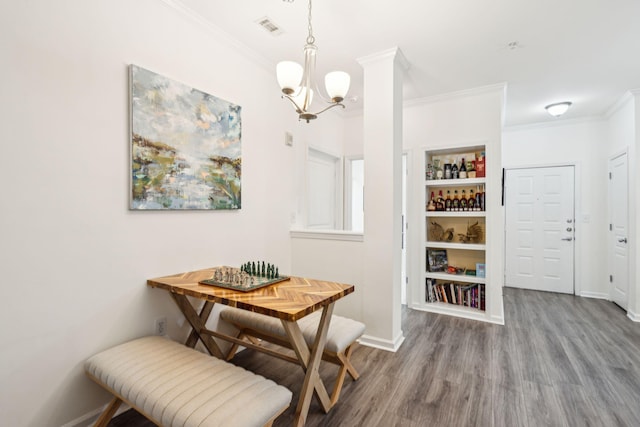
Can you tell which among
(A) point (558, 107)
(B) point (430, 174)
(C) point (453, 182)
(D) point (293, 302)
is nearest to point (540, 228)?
(A) point (558, 107)

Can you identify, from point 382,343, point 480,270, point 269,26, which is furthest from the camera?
point 480,270

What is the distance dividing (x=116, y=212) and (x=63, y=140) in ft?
1.56

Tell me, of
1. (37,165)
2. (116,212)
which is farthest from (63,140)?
(116,212)

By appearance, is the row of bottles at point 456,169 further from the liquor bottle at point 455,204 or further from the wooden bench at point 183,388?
the wooden bench at point 183,388

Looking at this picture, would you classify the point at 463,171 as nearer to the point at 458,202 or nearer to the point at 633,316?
the point at 458,202

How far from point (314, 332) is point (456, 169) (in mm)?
2936

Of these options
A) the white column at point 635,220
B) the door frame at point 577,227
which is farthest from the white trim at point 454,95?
the door frame at point 577,227

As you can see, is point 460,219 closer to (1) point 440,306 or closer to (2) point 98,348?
(1) point 440,306

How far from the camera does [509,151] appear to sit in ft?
17.3

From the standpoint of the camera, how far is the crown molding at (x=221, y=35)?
2.24 metres

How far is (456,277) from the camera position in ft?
12.6

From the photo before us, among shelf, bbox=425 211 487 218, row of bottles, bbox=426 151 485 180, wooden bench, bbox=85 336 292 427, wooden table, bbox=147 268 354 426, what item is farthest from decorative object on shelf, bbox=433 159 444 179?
wooden bench, bbox=85 336 292 427

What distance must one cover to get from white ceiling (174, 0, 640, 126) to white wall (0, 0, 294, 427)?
A: 53 centimetres

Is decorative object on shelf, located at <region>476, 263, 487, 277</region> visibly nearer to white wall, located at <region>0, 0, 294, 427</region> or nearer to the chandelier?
the chandelier
